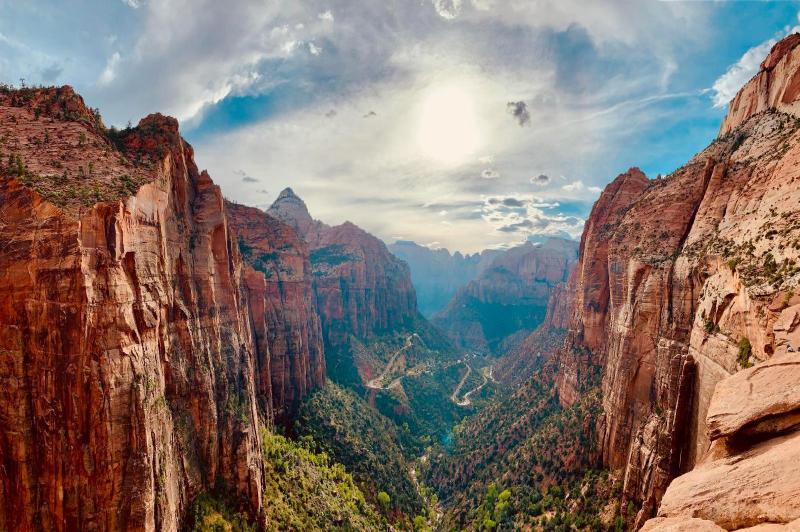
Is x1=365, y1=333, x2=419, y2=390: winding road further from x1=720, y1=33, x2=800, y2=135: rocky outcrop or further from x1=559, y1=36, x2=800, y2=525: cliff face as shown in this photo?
x1=720, y1=33, x2=800, y2=135: rocky outcrop

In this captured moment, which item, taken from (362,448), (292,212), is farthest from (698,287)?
(292,212)

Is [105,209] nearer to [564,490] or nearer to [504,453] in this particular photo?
[564,490]

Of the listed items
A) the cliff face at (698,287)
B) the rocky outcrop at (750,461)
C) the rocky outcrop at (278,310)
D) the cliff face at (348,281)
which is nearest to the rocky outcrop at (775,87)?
the cliff face at (698,287)

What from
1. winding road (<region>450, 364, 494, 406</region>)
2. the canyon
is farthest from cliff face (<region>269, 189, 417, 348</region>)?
the canyon

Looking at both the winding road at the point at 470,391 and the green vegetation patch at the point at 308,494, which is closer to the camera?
the green vegetation patch at the point at 308,494

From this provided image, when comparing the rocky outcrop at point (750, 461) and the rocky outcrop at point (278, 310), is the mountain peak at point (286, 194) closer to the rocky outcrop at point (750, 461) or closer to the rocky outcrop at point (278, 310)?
→ the rocky outcrop at point (278, 310)

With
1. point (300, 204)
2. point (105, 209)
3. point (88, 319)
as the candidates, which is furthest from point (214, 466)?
point (300, 204)
